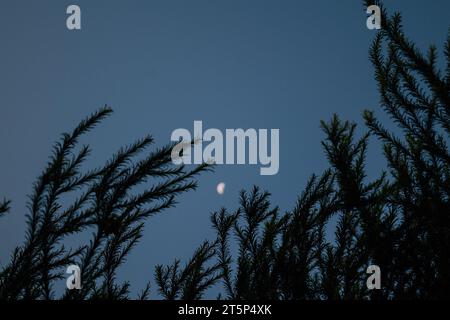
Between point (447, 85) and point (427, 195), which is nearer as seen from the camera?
point (447, 85)

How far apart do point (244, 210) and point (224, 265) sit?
1.43 ft

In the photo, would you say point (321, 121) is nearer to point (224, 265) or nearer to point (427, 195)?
point (427, 195)

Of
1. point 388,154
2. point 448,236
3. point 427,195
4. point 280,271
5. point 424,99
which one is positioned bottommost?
point 280,271

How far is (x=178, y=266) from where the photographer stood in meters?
3.01
